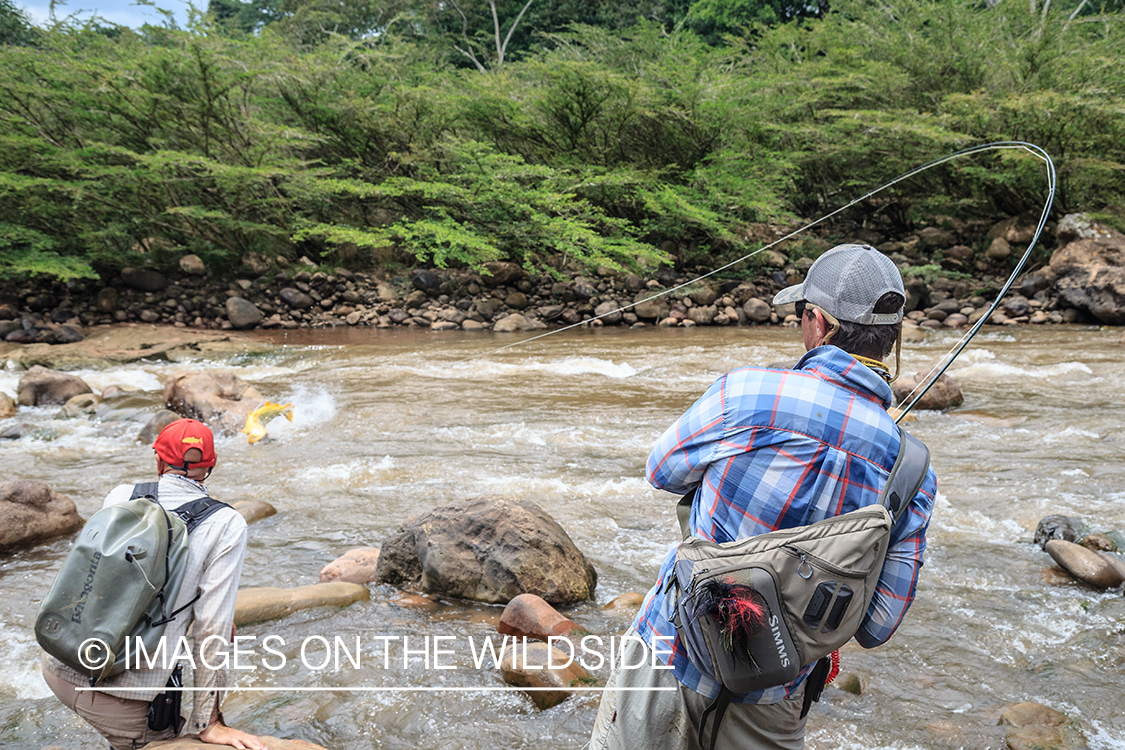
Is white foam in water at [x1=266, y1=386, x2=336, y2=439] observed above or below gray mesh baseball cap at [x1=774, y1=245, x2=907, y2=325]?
below

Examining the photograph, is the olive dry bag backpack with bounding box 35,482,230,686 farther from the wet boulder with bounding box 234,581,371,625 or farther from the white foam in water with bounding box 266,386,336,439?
the white foam in water with bounding box 266,386,336,439

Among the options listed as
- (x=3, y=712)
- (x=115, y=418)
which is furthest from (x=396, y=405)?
(x=3, y=712)

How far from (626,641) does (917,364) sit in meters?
10.3

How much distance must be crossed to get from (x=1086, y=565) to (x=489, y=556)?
318 centimetres

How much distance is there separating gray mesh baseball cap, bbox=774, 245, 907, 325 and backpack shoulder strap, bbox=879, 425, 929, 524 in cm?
25

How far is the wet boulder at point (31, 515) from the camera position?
4578 mm

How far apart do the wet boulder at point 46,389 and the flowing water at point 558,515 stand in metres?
0.34

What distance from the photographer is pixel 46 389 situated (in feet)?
29.7

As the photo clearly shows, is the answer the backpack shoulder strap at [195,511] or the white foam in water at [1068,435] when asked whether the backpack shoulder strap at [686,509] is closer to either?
the backpack shoulder strap at [195,511]

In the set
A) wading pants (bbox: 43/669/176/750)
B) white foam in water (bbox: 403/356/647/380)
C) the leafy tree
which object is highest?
the leafy tree

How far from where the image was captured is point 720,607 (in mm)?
1317

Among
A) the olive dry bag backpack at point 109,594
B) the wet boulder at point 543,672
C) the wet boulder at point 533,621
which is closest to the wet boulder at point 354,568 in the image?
the wet boulder at point 533,621

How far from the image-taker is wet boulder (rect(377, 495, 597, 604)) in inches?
149

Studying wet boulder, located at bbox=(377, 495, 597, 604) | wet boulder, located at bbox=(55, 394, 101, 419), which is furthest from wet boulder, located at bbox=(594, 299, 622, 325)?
wet boulder, located at bbox=(377, 495, 597, 604)
